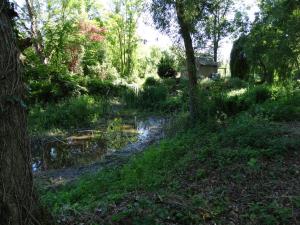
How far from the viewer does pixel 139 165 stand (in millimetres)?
6754

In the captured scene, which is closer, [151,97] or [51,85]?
[51,85]

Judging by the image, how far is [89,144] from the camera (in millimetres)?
10578

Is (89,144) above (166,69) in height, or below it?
below

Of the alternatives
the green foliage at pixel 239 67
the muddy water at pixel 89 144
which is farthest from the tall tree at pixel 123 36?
the muddy water at pixel 89 144

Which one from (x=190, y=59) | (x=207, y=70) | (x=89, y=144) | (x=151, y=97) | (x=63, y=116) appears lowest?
(x=89, y=144)

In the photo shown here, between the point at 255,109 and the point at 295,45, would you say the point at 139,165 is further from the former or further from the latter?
the point at 295,45

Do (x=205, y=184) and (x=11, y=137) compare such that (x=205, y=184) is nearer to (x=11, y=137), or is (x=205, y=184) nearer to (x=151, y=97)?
(x=11, y=137)

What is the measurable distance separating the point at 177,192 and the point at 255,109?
5.78 metres

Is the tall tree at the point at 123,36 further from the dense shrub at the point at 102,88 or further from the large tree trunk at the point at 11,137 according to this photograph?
the large tree trunk at the point at 11,137

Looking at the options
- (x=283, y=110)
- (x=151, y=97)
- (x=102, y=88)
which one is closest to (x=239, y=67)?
(x=151, y=97)

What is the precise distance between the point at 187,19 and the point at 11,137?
6936 millimetres

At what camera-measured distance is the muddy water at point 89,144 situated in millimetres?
8914

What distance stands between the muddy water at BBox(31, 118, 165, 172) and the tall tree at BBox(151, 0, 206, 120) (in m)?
2.09

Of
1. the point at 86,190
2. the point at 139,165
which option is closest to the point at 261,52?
the point at 139,165
